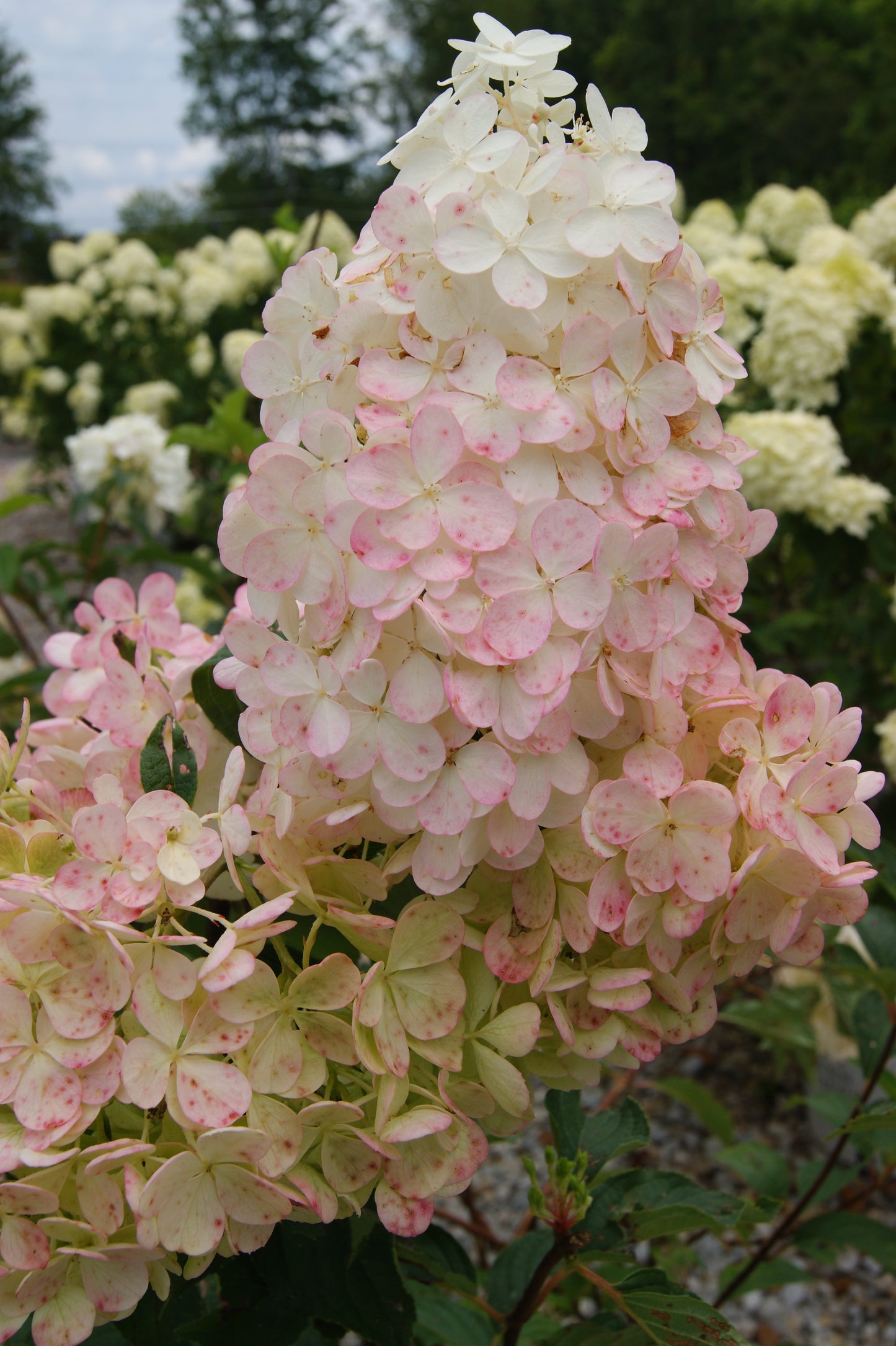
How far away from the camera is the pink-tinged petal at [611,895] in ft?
1.61

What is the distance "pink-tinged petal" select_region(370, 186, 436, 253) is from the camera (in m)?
0.50

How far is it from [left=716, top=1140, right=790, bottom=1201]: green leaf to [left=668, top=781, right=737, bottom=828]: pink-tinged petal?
82cm

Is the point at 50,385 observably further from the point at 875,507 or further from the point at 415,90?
the point at 415,90

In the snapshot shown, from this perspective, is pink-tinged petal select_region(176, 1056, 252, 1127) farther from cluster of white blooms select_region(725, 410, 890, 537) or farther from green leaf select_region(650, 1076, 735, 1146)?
cluster of white blooms select_region(725, 410, 890, 537)

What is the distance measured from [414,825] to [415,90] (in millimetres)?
27845

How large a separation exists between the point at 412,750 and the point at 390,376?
182mm

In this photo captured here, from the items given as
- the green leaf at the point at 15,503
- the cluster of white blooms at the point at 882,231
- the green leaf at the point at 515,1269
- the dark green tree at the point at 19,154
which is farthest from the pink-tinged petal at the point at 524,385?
the dark green tree at the point at 19,154

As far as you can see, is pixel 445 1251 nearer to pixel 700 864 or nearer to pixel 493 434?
pixel 700 864

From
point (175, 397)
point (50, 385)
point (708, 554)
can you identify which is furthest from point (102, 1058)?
point (50, 385)

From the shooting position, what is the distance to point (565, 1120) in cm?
83

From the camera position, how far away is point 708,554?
539mm

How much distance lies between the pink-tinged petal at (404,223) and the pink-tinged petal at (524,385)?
0.08 metres

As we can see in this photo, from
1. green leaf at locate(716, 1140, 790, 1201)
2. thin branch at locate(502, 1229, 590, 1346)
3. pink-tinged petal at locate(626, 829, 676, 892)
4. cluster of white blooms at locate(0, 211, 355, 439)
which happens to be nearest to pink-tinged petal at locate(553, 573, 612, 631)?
pink-tinged petal at locate(626, 829, 676, 892)

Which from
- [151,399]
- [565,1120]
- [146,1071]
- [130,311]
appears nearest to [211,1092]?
[146,1071]
